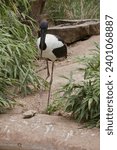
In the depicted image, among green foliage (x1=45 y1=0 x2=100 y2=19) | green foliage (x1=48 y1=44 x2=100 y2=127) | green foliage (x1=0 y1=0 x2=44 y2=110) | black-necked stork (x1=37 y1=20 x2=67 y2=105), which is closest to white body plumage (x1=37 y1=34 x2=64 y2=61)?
black-necked stork (x1=37 y1=20 x2=67 y2=105)

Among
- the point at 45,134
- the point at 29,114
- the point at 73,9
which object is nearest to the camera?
the point at 45,134

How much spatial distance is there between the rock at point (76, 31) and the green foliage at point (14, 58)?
1.66 meters

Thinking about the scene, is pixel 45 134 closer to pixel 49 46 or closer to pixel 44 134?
pixel 44 134

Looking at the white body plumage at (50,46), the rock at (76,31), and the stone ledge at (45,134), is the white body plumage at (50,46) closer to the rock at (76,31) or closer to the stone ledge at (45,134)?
the stone ledge at (45,134)

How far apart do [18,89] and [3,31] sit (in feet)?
3.09

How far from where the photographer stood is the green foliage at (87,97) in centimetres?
489

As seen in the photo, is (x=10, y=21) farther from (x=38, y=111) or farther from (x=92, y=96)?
(x=92, y=96)

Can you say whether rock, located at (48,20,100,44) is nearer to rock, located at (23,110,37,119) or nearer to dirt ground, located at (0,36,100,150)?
dirt ground, located at (0,36,100,150)

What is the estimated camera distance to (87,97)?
494 cm

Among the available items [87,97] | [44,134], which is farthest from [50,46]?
[44,134]

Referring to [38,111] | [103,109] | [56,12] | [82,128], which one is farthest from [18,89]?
[56,12]

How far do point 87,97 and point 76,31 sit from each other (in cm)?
451

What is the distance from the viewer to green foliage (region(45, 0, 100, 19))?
10.9 meters

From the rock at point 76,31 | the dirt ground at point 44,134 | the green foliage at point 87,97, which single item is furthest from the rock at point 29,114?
the rock at point 76,31
